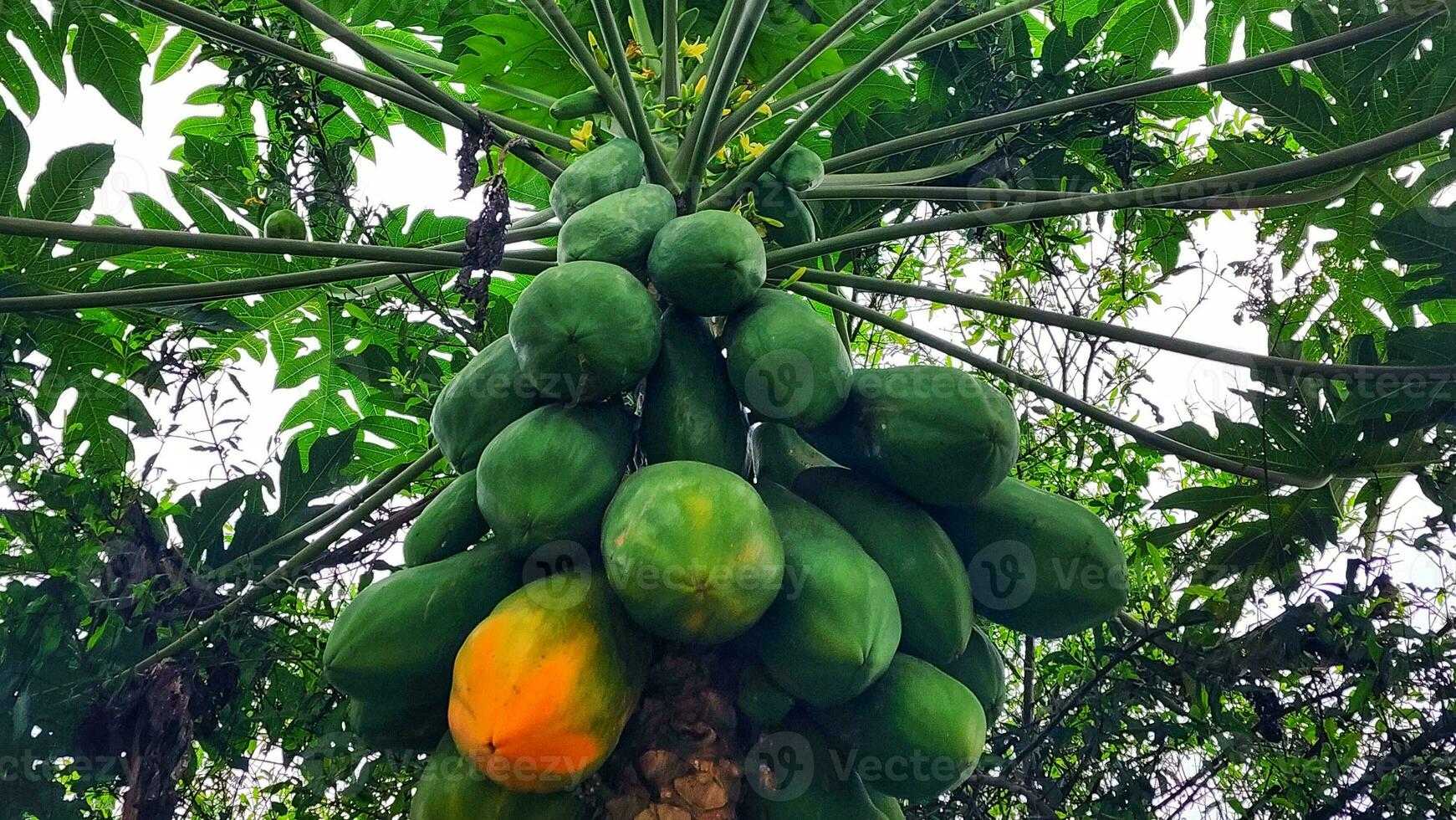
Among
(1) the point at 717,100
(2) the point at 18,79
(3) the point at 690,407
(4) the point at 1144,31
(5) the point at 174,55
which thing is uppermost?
(4) the point at 1144,31

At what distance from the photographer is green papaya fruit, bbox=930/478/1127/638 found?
1448 millimetres

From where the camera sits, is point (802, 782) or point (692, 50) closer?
point (802, 782)

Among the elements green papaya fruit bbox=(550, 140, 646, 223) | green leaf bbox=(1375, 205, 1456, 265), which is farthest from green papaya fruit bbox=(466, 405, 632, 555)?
green leaf bbox=(1375, 205, 1456, 265)

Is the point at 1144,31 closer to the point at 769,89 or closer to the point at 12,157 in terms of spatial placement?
the point at 769,89

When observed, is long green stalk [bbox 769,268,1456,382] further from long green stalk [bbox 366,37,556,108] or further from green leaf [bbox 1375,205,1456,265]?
long green stalk [bbox 366,37,556,108]

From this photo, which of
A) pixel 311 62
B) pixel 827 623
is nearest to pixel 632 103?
pixel 311 62

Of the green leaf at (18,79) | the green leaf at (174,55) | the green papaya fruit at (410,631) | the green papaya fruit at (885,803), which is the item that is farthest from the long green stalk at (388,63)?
the green leaf at (174,55)

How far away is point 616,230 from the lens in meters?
1.53

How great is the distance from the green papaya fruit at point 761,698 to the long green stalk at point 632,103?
861mm

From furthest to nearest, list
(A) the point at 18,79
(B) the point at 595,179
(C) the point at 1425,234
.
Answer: (A) the point at 18,79 → (C) the point at 1425,234 → (B) the point at 595,179

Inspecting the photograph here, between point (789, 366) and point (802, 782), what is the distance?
51 centimetres

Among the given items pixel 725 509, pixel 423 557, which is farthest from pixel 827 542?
pixel 423 557

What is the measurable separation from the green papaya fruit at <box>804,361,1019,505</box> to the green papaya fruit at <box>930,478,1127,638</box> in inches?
2.4

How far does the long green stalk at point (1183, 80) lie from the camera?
1.98m
